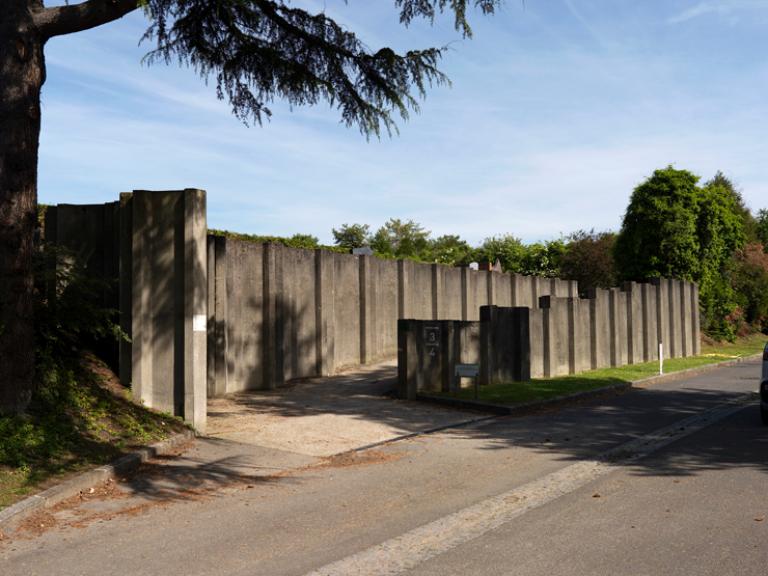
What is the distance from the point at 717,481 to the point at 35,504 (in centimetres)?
679

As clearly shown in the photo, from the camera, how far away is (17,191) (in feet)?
30.5

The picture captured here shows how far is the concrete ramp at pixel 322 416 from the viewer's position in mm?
10680

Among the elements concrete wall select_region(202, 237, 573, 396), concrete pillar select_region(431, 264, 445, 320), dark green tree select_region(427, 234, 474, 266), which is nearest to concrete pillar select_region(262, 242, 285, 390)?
concrete wall select_region(202, 237, 573, 396)

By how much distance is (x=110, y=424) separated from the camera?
9648mm

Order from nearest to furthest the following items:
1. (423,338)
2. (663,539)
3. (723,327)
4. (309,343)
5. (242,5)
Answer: (663,539) < (242,5) < (423,338) < (309,343) < (723,327)

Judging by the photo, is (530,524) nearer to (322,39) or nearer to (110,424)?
(110,424)

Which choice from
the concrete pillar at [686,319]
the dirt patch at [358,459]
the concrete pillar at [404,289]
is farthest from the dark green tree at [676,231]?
the dirt patch at [358,459]

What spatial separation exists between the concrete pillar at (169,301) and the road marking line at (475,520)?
536 cm

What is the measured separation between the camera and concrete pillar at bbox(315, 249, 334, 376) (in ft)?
57.7

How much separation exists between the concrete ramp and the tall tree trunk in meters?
3.03

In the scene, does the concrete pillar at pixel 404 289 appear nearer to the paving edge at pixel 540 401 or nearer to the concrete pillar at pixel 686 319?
the paving edge at pixel 540 401

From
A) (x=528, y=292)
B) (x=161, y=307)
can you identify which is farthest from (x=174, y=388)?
(x=528, y=292)

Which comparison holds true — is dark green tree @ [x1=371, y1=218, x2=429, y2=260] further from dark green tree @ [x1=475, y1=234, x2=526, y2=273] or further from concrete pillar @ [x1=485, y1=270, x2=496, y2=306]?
concrete pillar @ [x1=485, y1=270, x2=496, y2=306]

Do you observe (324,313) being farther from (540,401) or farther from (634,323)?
(634,323)
